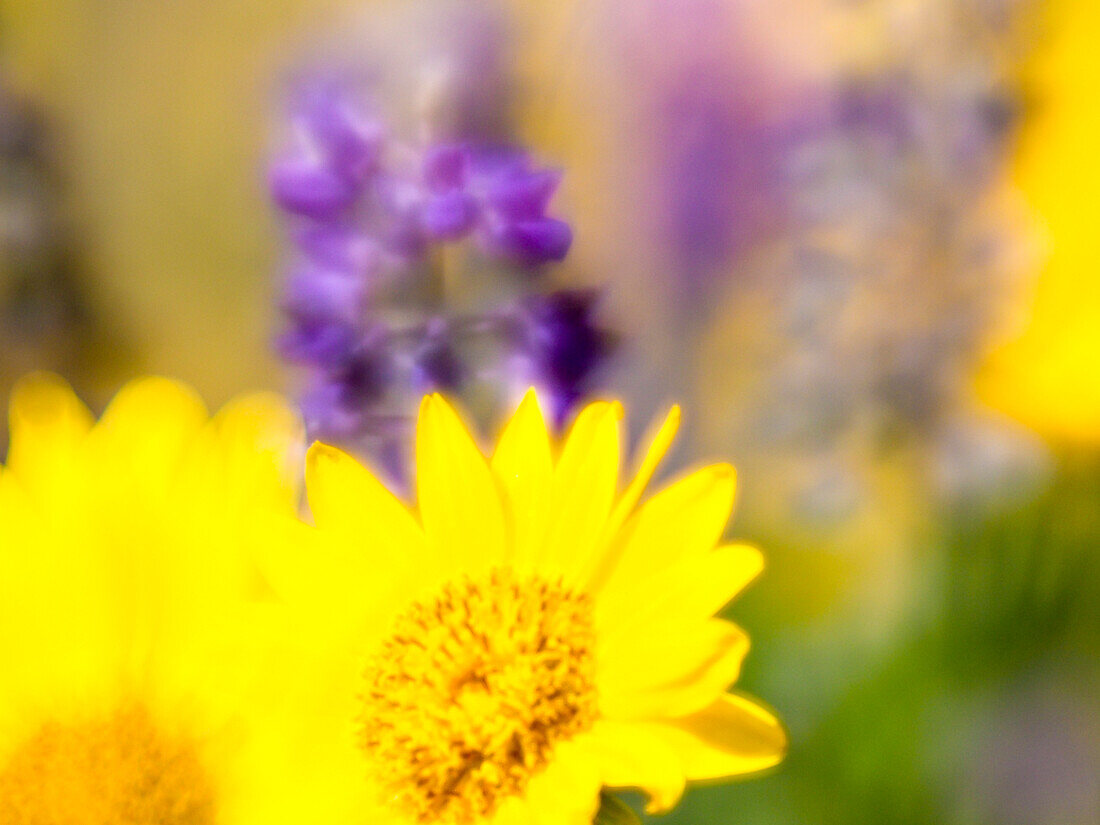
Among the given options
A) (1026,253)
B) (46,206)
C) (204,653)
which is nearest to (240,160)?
(46,206)

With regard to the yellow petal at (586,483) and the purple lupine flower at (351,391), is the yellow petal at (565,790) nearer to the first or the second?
the yellow petal at (586,483)

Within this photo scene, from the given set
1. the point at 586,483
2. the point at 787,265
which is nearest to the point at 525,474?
the point at 586,483

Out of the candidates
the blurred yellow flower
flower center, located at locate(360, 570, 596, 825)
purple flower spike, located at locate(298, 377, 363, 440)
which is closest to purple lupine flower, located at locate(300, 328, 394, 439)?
purple flower spike, located at locate(298, 377, 363, 440)

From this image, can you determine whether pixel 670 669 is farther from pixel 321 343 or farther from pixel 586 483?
pixel 321 343

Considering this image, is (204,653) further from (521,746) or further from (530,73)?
(530,73)

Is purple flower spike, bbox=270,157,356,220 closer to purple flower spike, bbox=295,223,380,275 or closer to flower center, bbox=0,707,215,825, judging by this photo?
purple flower spike, bbox=295,223,380,275

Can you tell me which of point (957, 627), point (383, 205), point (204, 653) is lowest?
point (957, 627)

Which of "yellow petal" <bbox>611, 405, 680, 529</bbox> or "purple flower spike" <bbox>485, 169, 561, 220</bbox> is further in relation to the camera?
"purple flower spike" <bbox>485, 169, 561, 220</bbox>
